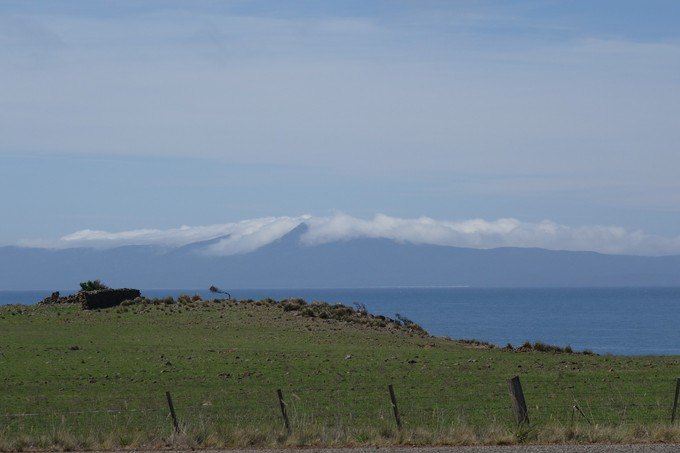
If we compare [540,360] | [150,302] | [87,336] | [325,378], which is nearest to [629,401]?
[325,378]

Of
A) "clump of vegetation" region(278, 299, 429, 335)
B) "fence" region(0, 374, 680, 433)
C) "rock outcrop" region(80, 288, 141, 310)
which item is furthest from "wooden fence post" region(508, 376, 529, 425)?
"rock outcrop" region(80, 288, 141, 310)

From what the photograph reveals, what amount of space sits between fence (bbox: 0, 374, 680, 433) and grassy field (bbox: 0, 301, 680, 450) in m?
0.08

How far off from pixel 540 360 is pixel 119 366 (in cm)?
1686

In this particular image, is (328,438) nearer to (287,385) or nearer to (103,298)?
(287,385)

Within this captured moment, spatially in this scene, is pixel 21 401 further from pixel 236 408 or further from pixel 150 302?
pixel 150 302

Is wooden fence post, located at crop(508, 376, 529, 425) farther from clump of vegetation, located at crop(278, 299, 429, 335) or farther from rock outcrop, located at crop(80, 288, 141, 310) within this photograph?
rock outcrop, located at crop(80, 288, 141, 310)

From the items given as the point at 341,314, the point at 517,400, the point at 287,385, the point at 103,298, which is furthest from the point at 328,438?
the point at 103,298

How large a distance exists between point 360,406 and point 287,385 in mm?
5757

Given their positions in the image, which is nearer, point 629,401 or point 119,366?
point 629,401

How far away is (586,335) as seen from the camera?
112312mm

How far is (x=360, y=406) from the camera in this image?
92.9 ft

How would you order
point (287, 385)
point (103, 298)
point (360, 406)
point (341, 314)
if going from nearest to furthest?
point (360, 406) → point (287, 385) → point (341, 314) → point (103, 298)

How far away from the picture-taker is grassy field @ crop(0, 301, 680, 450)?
21.2 meters

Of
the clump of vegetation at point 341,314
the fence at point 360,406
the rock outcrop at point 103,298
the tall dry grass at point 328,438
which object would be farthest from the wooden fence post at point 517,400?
the rock outcrop at point 103,298
